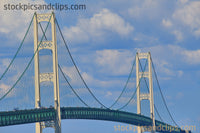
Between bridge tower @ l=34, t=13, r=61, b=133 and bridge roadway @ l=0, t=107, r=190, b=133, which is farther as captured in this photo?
bridge tower @ l=34, t=13, r=61, b=133

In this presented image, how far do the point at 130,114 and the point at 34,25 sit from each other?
45218 millimetres

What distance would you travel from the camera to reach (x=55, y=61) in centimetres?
9894

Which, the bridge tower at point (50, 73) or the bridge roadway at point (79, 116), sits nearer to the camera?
the bridge roadway at point (79, 116)

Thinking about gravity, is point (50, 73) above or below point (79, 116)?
above

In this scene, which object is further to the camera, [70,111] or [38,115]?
[70,111]

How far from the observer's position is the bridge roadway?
90062 millimetres

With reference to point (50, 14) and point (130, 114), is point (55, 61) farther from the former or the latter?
point (130, 114)

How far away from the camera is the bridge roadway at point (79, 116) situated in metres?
90.1

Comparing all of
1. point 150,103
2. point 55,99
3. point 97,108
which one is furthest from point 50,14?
point 150,103

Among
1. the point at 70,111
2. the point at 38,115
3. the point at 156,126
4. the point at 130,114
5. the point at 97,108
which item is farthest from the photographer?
the point at 156,126

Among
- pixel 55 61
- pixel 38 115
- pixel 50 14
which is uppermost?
pixel 50 14

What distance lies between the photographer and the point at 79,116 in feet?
371

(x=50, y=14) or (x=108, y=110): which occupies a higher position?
(x=50, y=14)

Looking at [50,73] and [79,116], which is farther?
[79,116]
